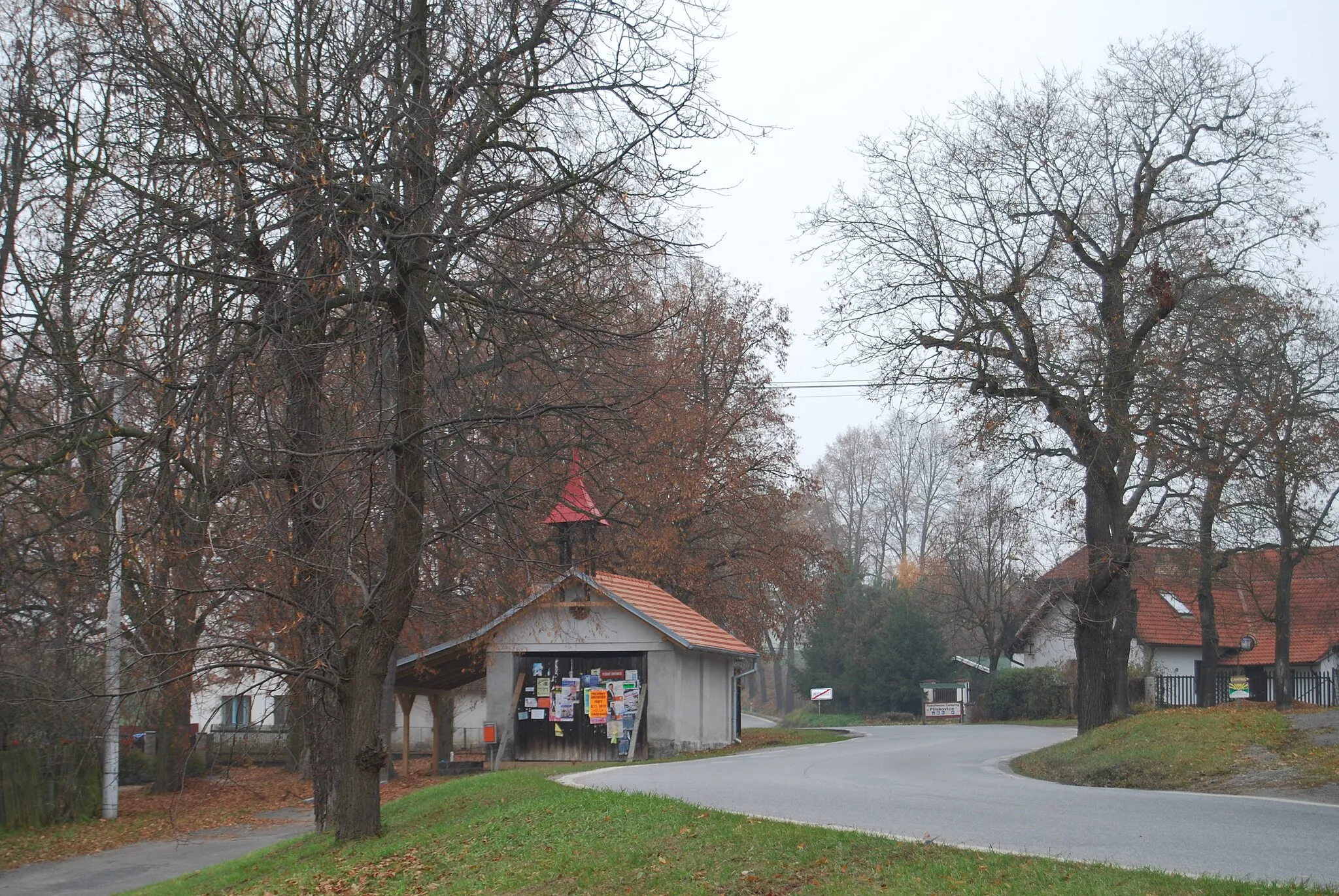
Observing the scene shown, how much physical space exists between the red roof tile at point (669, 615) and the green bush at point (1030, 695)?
23.3 m

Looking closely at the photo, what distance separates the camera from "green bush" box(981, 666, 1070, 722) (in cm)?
5234

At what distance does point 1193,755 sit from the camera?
17.4 m

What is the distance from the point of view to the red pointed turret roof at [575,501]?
13.1 m

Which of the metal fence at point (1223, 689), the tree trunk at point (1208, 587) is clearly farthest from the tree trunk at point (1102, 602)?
the metal fence at point (1223, 689)

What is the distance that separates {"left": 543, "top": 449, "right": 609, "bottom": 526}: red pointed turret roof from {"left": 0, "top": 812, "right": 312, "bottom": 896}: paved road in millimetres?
6695

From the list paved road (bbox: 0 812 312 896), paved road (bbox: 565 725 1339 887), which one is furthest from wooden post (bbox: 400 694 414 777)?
paved road (bbox: 565 725 1339 887)

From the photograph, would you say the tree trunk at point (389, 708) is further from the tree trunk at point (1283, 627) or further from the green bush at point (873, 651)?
the green bush at point (873, 651)

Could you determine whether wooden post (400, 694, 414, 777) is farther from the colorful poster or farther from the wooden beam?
the colorful poster

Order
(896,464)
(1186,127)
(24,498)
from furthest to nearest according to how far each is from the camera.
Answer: (896,464), (1186,127), (24,498)

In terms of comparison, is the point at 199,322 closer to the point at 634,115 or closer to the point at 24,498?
the point at 634,115

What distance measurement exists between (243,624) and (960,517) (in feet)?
149

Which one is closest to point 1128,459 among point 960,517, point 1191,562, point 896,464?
point 1191,562

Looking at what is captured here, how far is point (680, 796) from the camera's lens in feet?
49.8

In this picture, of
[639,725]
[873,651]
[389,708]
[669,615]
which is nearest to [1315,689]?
[669,615]
